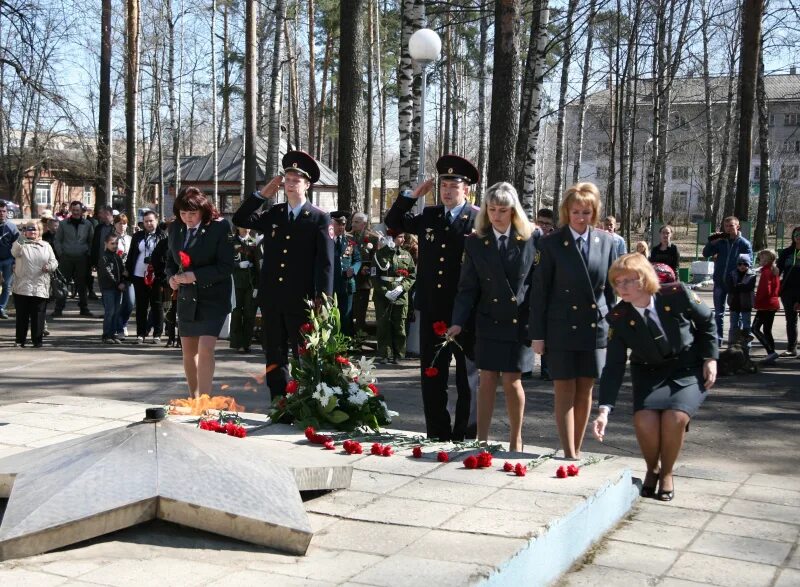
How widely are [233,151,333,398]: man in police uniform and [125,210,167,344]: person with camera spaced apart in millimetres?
6850

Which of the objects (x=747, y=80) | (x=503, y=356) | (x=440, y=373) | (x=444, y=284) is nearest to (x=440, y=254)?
(x=444, y=284)

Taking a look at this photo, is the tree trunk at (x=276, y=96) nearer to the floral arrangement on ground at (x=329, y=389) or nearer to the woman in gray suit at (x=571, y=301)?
the floral arrangement on ground at (x=329, y=389)

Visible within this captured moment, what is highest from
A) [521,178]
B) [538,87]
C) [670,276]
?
[538,87]

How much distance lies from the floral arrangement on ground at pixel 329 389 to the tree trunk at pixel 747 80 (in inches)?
675

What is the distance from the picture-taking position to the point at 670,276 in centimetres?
626

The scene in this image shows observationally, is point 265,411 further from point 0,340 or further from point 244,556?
point 0,340

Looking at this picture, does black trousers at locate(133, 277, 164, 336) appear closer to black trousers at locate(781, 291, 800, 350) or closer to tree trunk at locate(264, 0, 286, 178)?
black trousers at locate(781, 291, 800, 350)

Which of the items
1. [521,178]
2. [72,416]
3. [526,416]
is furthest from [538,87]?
[72,416]

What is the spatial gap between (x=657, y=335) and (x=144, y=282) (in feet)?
33.4

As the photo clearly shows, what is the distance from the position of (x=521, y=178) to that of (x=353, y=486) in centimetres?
1158

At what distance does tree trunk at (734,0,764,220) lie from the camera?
69.7 ft

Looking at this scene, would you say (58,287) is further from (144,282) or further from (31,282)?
(31,282)

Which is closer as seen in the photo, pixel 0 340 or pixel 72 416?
pixel 72 416

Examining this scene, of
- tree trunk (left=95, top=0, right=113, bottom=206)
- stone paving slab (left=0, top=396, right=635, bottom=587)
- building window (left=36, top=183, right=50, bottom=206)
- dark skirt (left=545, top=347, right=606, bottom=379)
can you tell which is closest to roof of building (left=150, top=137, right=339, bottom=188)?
tree trunk (left=95, top=0, right=113, bottom=206)
